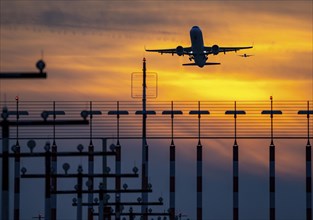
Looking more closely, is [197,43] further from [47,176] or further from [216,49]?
[47,176]

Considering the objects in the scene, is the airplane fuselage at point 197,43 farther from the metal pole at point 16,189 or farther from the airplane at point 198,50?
the metal pole at point 16,189

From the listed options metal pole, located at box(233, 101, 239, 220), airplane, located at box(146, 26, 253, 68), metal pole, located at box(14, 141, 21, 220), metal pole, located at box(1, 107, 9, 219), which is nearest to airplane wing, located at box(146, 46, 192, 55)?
airplane, located at box(146, 26, 253, 68)

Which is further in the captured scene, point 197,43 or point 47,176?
point 197,43

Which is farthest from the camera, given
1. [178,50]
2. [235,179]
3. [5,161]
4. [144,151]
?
[178,50]

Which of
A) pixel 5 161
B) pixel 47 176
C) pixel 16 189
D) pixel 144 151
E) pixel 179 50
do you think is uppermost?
pixel 179 50

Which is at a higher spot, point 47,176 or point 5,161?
point 5,161

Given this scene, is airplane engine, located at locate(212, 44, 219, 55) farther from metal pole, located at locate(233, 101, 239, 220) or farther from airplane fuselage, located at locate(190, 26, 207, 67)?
metal pole, located at locate(233, 101, 239, 220)

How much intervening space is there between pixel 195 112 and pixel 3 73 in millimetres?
70919

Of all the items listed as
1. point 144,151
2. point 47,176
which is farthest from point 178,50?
point 47,176

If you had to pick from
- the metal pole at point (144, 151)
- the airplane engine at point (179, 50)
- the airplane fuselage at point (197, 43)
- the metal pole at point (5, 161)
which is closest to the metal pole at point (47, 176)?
the metal pole at point (5, 161)

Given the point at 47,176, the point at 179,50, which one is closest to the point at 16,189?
the point at 179,50

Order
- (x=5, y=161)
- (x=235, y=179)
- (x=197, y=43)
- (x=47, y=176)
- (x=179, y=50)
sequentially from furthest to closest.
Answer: (x=197, y=43), (x=179, y=50), (x=235, y=179), (x=47, y=176), (x=5, y=161)

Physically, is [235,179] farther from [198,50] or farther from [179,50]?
[198,50]

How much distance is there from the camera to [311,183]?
130m
